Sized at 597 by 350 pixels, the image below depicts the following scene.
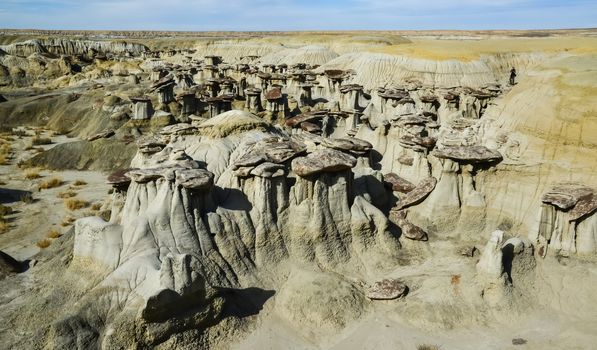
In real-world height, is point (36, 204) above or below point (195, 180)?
below

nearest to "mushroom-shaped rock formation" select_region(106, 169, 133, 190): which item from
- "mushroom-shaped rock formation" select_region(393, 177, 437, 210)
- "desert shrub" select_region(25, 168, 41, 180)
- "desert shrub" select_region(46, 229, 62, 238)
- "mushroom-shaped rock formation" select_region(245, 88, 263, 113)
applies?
"desert shrub" select_region(46, 229, 62, 238)

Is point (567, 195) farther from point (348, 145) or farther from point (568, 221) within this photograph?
point (348, 145)

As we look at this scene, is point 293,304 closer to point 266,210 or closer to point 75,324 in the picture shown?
point 266,210

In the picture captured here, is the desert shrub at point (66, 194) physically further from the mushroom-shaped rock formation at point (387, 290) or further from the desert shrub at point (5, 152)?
the mushroom-shaped rock formation at point (387, 290)

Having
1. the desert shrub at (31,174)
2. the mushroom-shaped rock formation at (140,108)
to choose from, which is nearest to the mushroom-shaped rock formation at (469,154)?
the desert shrub at (31,174)

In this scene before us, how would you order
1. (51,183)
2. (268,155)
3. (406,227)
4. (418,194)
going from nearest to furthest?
(268,155), (406,227), (418,194), (51,183)

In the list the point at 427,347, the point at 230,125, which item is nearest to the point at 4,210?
the point at 230,125
